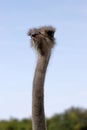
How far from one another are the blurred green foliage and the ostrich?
4035 cm

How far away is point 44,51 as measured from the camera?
5.33 m

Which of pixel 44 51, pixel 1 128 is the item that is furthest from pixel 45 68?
pixel 1 128

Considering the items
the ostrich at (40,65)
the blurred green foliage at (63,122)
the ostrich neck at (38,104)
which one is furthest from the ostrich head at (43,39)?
the blurred green foliage at (63,122)

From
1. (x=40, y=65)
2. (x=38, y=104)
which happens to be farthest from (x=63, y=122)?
(x=38, y=104)

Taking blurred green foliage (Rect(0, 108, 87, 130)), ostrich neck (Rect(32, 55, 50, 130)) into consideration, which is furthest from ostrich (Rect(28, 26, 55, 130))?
blurred green foliage (Rect(0, 108, 87, 130))

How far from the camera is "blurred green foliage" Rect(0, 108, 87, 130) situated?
4643 cm

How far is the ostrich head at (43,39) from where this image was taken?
5184 mm

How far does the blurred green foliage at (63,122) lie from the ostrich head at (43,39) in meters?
40.3

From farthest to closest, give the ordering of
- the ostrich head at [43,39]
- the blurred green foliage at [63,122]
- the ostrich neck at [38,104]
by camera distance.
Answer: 1. the blurred green foliage at [63,122]
2. the ostrich head at [43,39]
3. the ostrich neck at [38,104]

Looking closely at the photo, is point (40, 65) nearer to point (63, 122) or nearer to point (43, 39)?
point (43, 39)

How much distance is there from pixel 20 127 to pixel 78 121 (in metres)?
4.90

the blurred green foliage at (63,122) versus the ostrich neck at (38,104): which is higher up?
the blurred green foliage at (63,122)

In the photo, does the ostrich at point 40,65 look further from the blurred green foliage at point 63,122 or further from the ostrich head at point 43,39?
the blurred green foliage at point 63,122

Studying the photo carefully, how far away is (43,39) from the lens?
5.17 metres
